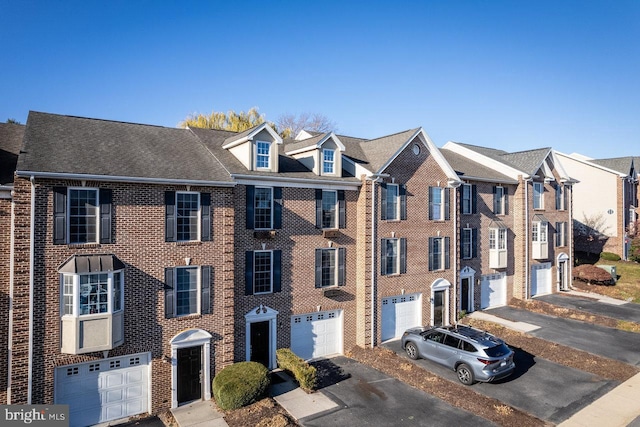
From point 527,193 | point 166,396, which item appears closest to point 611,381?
point 527,193

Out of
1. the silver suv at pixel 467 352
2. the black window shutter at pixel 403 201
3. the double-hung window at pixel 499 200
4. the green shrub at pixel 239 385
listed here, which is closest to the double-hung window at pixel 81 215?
the green shrub at pixel 239 385

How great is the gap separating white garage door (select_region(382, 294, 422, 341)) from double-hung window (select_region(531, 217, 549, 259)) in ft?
42.6

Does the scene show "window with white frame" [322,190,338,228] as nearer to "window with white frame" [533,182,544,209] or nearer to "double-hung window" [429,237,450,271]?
"double-hung window" [429,237,450,271]

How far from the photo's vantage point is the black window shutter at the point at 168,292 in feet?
50.1

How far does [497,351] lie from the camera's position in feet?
53.1

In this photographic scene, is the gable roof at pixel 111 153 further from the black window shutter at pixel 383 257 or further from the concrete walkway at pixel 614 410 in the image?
the concrete walkway at pixel 614 410

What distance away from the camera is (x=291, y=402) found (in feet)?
50.0

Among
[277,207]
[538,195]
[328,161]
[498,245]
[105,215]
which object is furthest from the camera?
[538,195]

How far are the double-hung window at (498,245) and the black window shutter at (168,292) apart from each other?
70.7 feet

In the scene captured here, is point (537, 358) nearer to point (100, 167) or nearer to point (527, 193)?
point (527, 193)

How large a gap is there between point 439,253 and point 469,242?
4066mm

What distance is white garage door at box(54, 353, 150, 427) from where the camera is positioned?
1379 centimetres

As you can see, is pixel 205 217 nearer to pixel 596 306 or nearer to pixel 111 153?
pixel 111 153

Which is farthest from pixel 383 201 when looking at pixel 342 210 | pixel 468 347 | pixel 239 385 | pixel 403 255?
pixel 239 385
